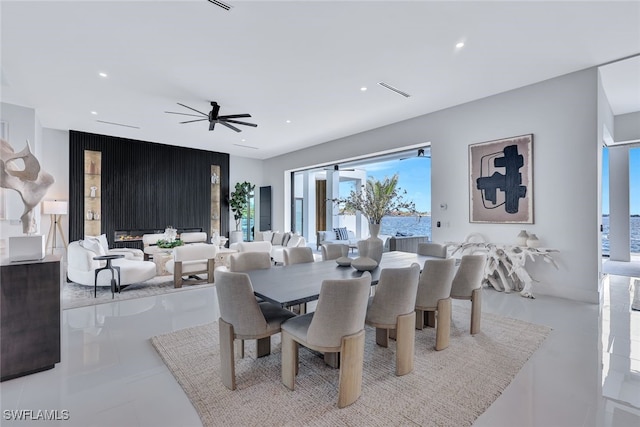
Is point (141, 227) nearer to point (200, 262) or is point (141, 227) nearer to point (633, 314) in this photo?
point (200, 262)

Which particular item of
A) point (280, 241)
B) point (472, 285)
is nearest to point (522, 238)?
point (472, 285)

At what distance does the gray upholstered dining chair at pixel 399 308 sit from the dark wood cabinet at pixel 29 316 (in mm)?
2580

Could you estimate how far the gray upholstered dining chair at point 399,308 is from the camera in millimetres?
2227

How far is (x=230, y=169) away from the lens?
10008 mm

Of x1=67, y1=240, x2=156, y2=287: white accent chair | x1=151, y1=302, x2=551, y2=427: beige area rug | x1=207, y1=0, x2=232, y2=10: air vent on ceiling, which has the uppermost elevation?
x1=207, y1=0, x2=232, y2=10: air vent on ceiling

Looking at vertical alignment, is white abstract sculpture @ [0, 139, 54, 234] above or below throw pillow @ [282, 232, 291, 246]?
above

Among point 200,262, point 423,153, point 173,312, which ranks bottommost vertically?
point 173,312

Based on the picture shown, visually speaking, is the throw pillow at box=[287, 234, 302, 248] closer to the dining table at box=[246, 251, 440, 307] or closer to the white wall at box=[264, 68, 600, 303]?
the white wall at box=[264, 68, 600, 303]

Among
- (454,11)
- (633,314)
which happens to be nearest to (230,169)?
(454,11)

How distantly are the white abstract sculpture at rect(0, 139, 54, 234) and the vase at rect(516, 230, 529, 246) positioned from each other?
5.99 metres

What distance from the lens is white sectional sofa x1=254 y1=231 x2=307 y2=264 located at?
6.96 metres

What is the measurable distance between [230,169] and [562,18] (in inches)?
349

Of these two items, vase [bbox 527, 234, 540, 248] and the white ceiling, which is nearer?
the white ceiling

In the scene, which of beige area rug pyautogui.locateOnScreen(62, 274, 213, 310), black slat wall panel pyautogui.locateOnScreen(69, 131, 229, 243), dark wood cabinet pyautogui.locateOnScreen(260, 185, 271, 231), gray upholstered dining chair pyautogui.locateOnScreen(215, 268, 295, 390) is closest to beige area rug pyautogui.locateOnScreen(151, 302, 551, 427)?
gray upholstered dining chair pyautogui.locateOnScreen(215, 268, 295, 390)
